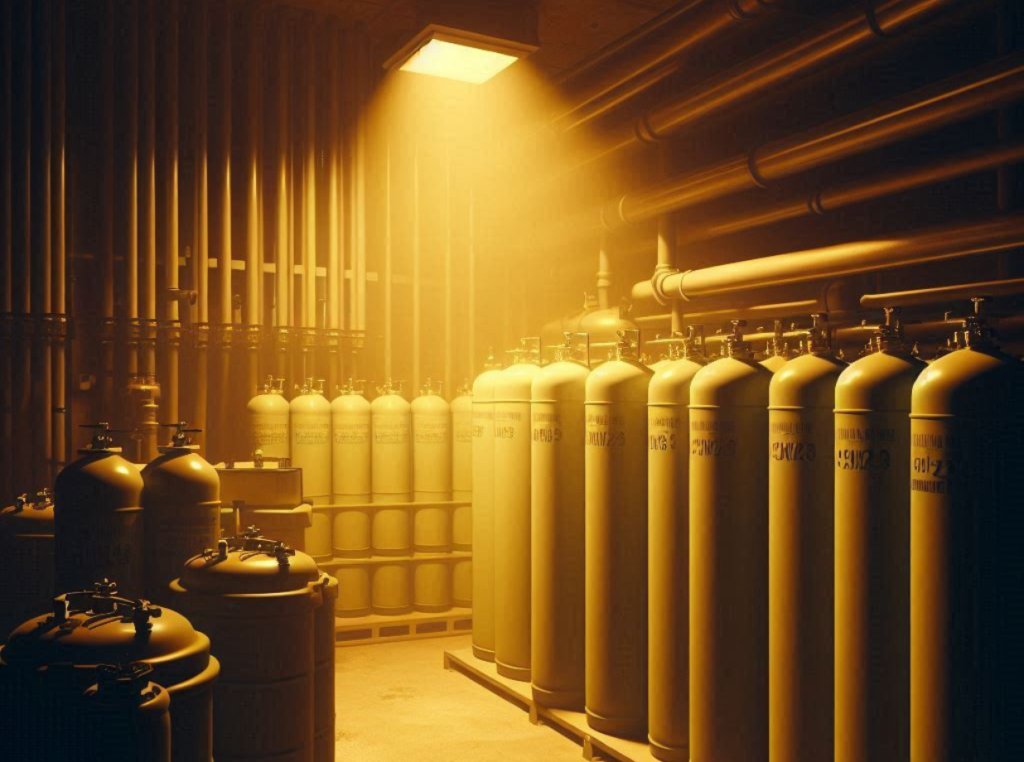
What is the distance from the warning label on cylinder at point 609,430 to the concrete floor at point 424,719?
134 centimetres

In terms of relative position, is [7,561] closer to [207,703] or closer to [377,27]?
[207,703]

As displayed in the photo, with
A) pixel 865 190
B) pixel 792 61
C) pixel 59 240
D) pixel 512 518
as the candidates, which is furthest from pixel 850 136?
pixel 59 240

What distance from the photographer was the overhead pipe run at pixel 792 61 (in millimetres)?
3480

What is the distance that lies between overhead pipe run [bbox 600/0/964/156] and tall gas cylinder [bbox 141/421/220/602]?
304 cm

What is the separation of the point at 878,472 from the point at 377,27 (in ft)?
16.6

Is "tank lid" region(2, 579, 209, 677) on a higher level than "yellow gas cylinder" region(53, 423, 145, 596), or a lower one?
lower

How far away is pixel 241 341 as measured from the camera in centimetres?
599

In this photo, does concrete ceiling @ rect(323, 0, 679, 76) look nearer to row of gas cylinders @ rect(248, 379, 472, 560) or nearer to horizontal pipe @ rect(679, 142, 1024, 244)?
horizontal pipe @ rect(679, 142, 1024, 244)

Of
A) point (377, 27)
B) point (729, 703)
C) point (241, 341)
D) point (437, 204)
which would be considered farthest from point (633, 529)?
point (377, 27)

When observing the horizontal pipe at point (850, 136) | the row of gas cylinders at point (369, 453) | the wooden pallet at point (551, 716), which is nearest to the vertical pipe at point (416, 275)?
the row of gas cylinders at point (369, 453)

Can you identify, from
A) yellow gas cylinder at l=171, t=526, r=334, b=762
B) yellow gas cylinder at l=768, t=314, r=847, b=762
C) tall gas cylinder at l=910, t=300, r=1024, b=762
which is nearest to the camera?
tall gas cylinder at l=910, t=300, r=1024, b=762

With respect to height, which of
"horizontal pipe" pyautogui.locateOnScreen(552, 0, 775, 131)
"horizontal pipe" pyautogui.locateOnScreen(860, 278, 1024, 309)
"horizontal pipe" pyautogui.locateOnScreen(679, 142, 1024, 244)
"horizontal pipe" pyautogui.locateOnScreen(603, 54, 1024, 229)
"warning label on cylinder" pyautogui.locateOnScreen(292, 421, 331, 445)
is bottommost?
"warning label on cylinder" pyautogui.locateOnScreen(292, 421, 331, 445)

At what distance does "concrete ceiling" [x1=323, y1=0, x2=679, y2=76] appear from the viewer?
18.8 feet

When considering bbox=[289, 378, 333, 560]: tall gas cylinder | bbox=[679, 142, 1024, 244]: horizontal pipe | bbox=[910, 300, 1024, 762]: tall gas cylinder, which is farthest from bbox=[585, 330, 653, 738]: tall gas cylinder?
bbox=[289, 378, 333, 560]: tall gas cylinder
